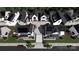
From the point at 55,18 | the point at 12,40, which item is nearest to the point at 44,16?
the point at 55,18

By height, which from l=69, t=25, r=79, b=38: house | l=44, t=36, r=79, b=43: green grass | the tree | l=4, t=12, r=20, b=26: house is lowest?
the tree

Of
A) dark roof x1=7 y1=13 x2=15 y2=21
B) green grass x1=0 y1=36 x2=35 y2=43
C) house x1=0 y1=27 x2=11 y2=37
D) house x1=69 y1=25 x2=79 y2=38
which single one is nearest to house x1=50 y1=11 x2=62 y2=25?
house x1=69 y1=25 x2=79 y2=38

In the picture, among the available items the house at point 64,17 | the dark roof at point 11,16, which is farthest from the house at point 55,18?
the dark roof at point 11,16

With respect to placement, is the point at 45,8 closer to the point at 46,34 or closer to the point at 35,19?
the point at 35,19

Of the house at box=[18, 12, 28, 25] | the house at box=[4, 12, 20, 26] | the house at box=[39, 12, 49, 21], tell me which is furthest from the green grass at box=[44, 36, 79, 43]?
the house at box=[4, 12, 20, 26]

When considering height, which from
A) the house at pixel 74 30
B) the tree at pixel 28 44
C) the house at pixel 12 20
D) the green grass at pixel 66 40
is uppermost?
the house at pixel 12 20

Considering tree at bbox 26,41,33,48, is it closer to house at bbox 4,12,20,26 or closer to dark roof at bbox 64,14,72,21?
house at bbox 4,12,20,26

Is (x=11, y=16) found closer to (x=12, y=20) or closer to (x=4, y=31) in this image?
(x=12, y=20)

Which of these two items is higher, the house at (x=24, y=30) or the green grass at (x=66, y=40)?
the house at (x=24, y=30)

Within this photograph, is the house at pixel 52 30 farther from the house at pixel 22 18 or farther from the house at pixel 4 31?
the house at pixel 4 31

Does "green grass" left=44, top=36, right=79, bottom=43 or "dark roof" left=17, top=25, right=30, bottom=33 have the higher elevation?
"dark roof" left=17, top=25, right=30, bottom=33
